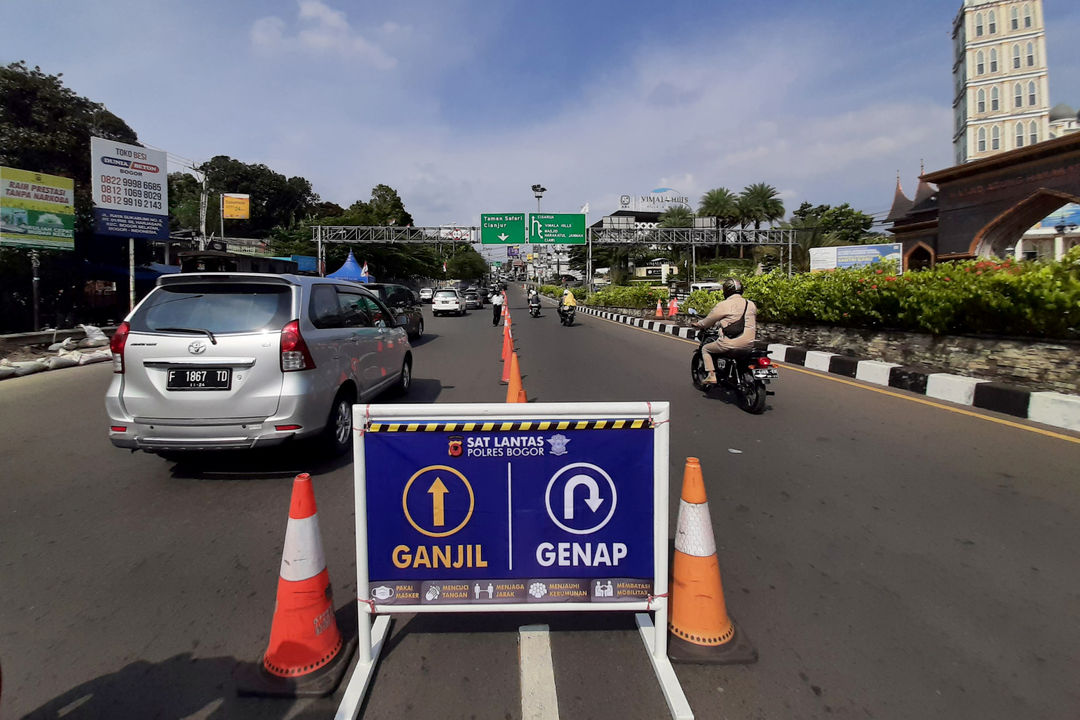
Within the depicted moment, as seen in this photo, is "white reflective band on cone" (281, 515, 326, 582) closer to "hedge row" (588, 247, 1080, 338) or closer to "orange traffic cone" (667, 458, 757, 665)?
"orange traffic cone" (667, 458, 757, 665)

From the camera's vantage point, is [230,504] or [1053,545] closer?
[1053,545]

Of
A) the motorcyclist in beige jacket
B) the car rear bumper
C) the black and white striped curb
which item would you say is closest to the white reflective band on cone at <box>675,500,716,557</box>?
the car rear bumper

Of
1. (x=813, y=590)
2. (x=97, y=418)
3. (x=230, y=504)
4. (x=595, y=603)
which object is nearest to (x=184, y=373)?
(x=230, y=504)

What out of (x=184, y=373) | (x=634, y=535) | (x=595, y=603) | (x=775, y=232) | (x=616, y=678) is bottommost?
(x=616, y=678)

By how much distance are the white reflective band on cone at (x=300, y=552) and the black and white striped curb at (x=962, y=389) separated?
23.1 ft

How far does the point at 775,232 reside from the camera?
48750 mm

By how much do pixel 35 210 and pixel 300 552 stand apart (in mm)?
16826

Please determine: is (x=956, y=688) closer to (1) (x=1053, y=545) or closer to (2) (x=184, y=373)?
(1) (x=1053, y=545)

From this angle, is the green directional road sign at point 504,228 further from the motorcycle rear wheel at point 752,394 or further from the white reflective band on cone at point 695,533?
the white reflective band on cone at point 695,533

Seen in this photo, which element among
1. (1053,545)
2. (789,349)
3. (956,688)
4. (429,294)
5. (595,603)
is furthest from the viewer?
(429,294)

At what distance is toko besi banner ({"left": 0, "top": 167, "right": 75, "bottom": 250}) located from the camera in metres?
13.2

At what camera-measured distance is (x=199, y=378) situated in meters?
4.02

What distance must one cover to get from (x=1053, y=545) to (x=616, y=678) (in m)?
2.79

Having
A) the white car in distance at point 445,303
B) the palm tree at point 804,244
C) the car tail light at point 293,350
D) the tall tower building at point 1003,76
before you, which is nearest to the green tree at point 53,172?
the white car in distance at point 445,303
